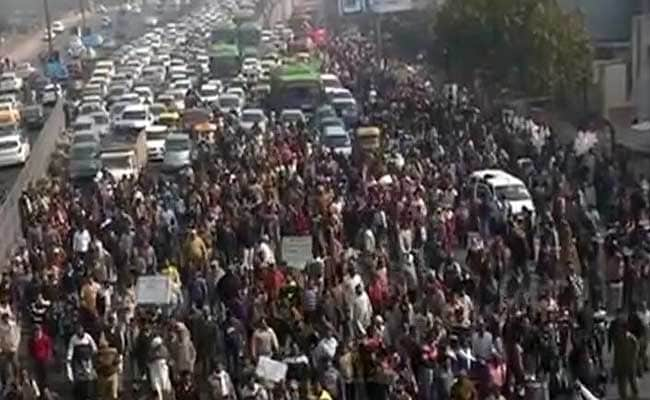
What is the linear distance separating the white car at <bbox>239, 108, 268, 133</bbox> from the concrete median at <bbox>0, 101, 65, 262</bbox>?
442 centimetres

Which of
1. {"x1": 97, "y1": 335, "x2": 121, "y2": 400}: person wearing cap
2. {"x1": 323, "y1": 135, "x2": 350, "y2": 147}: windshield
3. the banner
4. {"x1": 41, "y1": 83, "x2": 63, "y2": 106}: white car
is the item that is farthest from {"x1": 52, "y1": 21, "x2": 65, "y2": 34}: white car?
{"x1": 97, "y1": 335, "x2": 121, "y2": 400}: person wearing cap

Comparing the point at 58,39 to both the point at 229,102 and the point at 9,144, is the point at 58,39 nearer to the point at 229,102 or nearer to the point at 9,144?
the point at 229,102

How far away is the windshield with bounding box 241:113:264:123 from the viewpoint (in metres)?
36.4

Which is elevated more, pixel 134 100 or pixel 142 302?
pixel 142 302

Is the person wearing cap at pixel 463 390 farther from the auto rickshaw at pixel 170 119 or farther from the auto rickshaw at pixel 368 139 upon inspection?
the auto rickshaw at pixel 170 119

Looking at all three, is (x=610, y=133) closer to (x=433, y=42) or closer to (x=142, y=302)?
(x=142, y=302)

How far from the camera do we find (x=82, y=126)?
37875mm

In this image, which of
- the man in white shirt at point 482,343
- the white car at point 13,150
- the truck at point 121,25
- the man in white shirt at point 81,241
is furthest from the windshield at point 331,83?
the truck at point 121,25

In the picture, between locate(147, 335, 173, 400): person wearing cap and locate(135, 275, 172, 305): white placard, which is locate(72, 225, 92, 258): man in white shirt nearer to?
locate(135, 275, 172, 305): white placard

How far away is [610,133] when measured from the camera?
3005 cm

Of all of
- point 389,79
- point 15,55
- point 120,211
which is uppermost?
point 120,211

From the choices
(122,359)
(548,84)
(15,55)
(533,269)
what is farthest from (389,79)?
(15,55)

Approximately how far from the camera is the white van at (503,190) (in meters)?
22.6

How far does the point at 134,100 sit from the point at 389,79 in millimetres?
7421
